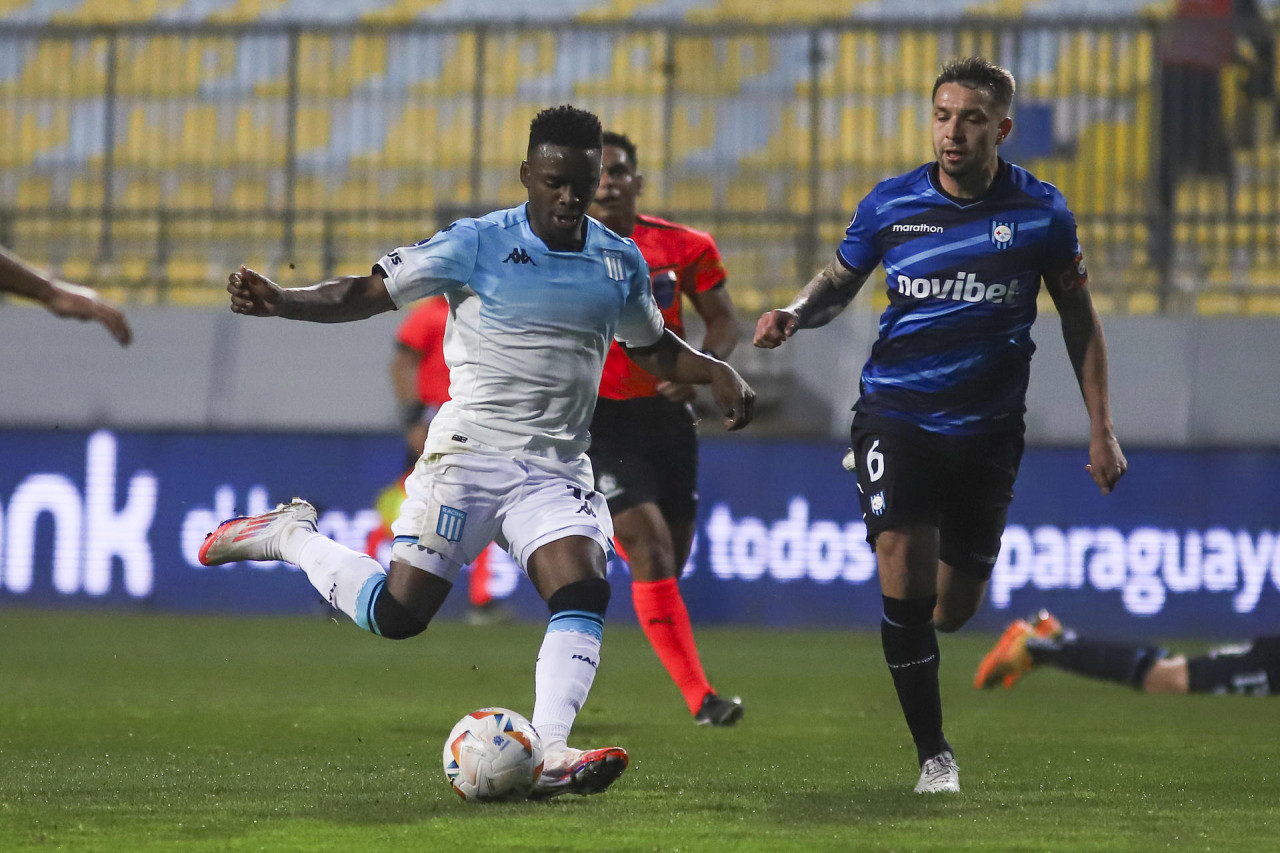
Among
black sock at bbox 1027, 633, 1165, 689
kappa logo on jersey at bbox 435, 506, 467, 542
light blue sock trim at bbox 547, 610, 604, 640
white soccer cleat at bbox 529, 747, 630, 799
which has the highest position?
kappa logo on jersey at bbox 435, 506, 467, 542

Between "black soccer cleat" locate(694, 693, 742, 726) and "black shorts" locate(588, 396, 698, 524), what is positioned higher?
"black shorts" locate(588, 396, 698, 524)

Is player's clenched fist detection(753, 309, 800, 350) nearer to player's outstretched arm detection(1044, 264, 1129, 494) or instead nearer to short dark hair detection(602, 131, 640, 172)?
player's outstretched arm detection(1044, 264, 1129, 494)

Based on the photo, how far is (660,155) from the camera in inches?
563

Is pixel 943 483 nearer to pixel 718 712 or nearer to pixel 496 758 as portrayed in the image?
pixel 496 758

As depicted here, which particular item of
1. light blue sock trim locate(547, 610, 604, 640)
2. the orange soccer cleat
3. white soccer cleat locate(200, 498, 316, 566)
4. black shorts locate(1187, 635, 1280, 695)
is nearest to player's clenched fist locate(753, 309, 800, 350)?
light blue sock trim locate(547, 610, 604, 640)

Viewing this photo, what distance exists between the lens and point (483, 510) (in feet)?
17.0

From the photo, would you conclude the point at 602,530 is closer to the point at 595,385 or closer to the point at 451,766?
the point at 595,385

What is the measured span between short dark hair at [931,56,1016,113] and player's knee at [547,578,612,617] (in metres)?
1.72

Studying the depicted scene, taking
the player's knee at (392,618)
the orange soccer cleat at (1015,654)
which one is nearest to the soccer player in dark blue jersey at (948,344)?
the player's knee at (392,618)

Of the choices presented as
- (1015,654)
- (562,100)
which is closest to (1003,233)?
(1015,654)

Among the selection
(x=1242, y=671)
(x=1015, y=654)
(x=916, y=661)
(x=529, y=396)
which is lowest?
(x=1015, y=654)

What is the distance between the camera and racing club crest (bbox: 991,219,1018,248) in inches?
211

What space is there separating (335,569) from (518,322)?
0.94 m

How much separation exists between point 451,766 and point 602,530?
81 cm
